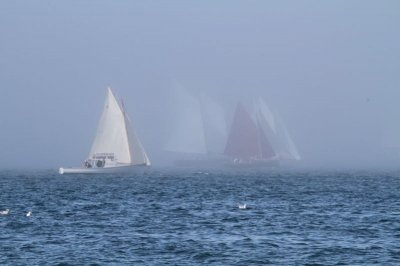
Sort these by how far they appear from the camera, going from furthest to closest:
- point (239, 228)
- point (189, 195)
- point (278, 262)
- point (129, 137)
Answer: point (129, 137), point (189, 195), point (239, 228), point (278, 262)

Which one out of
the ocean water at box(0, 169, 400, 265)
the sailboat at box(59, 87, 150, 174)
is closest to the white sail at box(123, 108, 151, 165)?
the sailboat at box(59, 87, 150, 174)

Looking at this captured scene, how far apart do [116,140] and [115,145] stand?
93cm

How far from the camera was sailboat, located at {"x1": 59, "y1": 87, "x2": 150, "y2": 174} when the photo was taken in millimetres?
170500

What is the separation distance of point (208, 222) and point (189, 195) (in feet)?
108

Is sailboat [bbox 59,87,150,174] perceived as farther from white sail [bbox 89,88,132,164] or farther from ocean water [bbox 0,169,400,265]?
ocean water [bbox 0,169,400,265]

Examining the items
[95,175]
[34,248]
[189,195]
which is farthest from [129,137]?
[34,248]

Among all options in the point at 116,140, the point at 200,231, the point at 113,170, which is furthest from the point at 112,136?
the point at 200,231

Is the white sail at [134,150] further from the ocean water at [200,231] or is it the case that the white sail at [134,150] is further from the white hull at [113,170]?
the ocean water at [200,231]

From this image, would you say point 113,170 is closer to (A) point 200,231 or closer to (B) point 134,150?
(B) point 134,150

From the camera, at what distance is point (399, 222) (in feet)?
214

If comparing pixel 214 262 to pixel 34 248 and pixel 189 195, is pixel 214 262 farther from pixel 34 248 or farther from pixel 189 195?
pixel 189 195

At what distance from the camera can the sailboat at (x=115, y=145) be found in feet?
559

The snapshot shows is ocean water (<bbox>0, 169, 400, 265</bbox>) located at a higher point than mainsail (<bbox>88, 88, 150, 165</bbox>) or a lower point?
lower

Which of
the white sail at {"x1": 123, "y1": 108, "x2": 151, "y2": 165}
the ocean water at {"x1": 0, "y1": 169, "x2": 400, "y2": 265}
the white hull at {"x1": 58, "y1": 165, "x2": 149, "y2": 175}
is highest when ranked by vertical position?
the white sail at {"x1": 123, "y1": 108, "x2": 151, "y2": 165}
